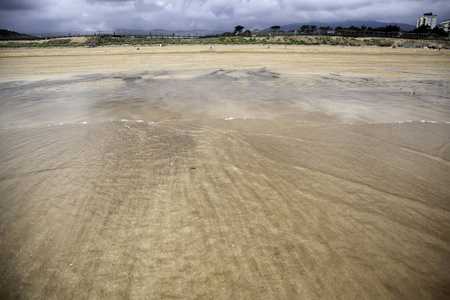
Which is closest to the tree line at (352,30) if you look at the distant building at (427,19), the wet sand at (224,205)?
the wet sand at (224,205)

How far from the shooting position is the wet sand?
82.1 inches

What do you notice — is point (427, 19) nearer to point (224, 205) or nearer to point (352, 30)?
point (352, 30)

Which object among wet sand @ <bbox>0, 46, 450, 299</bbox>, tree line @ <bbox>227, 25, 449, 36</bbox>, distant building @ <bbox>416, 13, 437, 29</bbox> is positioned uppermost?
distant building @ <bbox>416, 13, 437, 29</bbox>

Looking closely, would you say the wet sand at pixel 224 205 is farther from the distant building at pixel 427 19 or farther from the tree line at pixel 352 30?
the distant building at pixel 427 19

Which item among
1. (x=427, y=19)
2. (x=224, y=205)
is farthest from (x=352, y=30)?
(x=427, y=19)

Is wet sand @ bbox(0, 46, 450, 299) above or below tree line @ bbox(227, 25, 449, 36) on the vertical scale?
below

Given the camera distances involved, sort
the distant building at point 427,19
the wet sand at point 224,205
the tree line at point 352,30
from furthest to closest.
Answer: the distant building at point 427,19, the tree line at point 352,30, the wet sand at point 224,205

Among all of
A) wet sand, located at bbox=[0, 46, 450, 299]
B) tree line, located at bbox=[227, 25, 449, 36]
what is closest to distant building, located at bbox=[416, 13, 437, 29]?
tree line, located at bbox=[227, 25, 449, 36]

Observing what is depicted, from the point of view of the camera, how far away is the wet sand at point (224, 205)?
2.09 meters

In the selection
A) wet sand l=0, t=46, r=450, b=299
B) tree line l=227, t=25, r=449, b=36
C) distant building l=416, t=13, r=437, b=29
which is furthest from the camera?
distant building l=416, t=13, r=437, b=29

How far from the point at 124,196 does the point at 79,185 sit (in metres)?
0.77

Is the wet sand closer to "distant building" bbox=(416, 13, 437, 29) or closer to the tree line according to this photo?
the tree line

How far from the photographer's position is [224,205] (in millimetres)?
2953

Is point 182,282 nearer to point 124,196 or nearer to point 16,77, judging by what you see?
point 124,196
